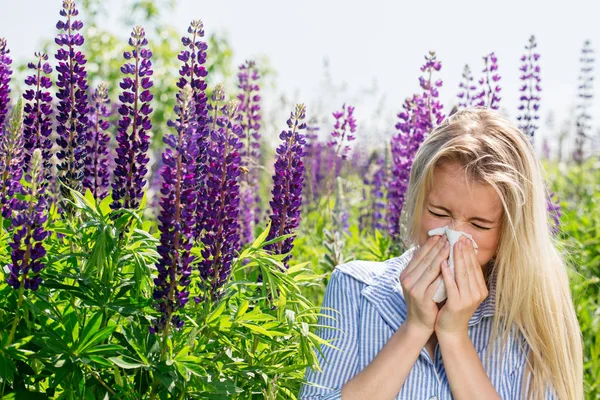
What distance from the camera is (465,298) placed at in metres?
2.53

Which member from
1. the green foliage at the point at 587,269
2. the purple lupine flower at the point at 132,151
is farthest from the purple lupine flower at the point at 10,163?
the green foliage at the point at 587,269

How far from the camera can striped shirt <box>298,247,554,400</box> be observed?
267 cm

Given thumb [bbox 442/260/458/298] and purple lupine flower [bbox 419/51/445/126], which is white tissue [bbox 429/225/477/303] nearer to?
thumb [bbox 442/260/458/298]

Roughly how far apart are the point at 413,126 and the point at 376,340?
1865 millimetres

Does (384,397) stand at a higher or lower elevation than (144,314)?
lower

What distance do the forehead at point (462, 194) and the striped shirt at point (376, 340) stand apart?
40cm

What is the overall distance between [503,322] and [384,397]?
1.89ft

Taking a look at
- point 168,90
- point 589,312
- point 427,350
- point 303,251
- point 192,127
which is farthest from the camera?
point 168,90

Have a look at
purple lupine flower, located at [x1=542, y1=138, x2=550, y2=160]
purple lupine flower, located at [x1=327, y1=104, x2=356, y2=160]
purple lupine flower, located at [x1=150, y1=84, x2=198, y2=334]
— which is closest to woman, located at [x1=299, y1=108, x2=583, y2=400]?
purple lupine flower, located at [x1=150, y1=84, x2=198, y2=334]

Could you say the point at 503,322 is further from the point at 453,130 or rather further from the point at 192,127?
the point at 192,127

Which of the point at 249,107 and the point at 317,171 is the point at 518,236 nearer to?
the point at 249,107

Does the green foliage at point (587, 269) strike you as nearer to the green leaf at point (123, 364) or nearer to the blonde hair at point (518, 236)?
the blonde hair at point (518, 236)

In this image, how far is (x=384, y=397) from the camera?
2.53 m

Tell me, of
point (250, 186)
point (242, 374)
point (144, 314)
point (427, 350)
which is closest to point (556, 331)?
point (427, 350)
